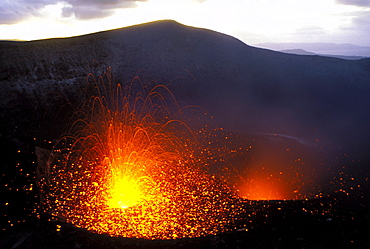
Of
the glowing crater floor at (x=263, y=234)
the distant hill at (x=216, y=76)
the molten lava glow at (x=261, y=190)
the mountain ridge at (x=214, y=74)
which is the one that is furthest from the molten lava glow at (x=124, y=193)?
the mountain ridge at (x=214, y=74)

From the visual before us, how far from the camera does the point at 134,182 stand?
18.8ft

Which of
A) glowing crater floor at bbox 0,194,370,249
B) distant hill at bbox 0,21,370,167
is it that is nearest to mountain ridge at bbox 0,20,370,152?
distant hill at bbox 0,21,370,167

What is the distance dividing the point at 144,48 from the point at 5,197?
923cm

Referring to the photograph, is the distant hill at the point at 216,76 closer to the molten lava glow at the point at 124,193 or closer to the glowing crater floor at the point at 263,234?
the glowing crater floor at the point at 263,234

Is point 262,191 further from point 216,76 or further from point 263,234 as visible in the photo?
point 216,76

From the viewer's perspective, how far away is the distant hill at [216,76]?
32.8ft

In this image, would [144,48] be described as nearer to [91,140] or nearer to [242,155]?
[91,140]

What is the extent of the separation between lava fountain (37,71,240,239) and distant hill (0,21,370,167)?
2.04 m

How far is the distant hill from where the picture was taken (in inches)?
393

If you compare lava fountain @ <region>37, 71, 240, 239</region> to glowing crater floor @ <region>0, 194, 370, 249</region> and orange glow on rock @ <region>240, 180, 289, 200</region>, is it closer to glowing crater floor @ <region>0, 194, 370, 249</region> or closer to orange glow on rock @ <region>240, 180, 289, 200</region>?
glowing crater floor @ <region>0, 194, 370, 249</region>

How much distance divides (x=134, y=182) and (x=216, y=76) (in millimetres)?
8026

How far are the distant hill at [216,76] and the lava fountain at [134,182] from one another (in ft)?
6.69

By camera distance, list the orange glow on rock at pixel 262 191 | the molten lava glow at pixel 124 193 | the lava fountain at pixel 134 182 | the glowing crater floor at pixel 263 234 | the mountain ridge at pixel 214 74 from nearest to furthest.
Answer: the glowing crater floor at pixel 263 234 < the lava fountain at pixel 134 182 < the molten lava glow at pixel 124 193 < the orange glow on rock at pixel 262 191 < the mountain ridge at pixel 214 74

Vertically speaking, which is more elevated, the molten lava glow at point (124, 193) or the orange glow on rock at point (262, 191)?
the molten lava glow at point (124, 193)
